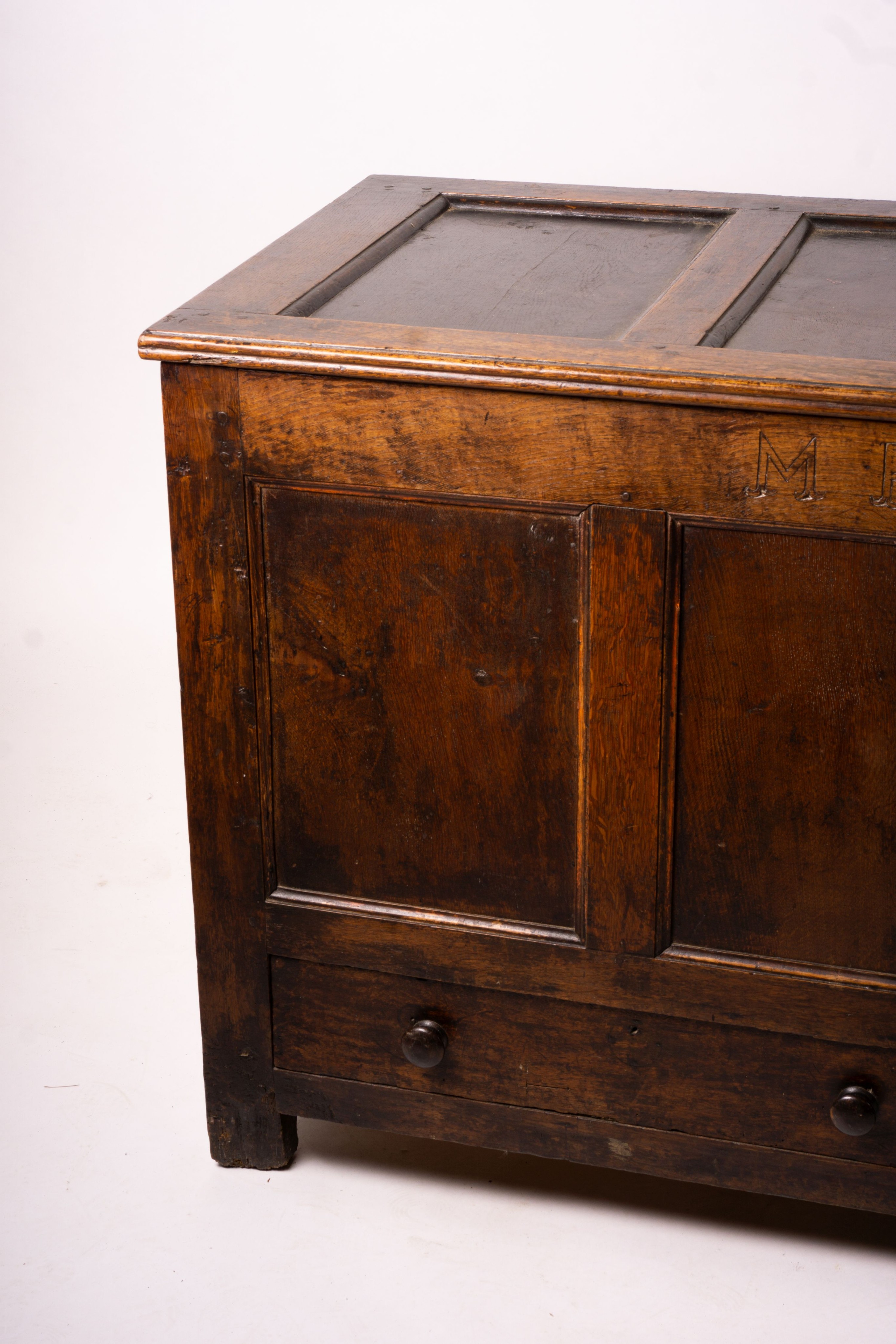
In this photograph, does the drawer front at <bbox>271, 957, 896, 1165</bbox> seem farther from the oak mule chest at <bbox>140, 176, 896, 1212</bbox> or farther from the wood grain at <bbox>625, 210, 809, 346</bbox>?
the wood grain at <bbox>625, 210, 809, 346</bbox>

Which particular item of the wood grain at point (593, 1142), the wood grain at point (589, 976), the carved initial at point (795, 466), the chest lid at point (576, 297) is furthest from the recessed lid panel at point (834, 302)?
the wood grain at point (593, 1142)

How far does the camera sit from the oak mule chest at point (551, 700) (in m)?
2.04

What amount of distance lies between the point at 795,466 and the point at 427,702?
53 cm

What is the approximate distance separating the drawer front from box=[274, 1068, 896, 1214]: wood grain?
0.01m

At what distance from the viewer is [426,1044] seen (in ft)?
7.68

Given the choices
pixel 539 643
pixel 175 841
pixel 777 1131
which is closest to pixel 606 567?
pixel 539 643

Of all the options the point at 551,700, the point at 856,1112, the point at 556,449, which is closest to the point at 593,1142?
the point at 856,1112

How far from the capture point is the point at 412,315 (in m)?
2.25

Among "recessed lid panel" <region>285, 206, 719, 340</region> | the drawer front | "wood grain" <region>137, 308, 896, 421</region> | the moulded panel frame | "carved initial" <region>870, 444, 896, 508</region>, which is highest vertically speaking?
"recessed lid panel" <region>285, 206, 719, 340</region>

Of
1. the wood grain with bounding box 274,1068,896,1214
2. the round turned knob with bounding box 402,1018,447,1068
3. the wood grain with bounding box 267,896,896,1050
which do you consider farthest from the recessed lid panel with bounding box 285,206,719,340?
the wood grain with bounding box 274,1068,896,1214

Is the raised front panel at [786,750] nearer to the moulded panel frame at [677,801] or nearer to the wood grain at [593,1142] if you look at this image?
the moulded panel frame at [677,801]

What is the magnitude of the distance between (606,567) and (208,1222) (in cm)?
104

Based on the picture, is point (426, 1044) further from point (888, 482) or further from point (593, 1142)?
point (888, 482)

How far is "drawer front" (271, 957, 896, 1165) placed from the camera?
2256mm
